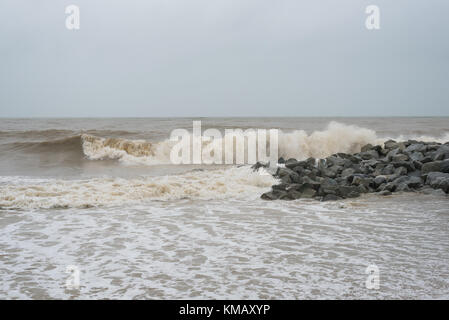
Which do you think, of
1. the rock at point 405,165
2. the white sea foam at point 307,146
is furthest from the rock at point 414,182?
the white sea foam at point 307,146

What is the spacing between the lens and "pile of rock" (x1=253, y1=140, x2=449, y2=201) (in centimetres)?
849

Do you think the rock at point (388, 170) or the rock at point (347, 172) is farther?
the rock at point (388, 170)

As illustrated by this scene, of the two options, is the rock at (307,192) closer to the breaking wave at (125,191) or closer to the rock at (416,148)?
the breaking wave at (125,191)

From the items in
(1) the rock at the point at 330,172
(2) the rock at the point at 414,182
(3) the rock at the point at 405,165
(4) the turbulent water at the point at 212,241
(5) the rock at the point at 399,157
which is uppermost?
(5) the rock at the point at 399,157

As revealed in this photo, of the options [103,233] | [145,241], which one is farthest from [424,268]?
[103,233]

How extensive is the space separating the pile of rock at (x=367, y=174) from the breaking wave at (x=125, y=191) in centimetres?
75

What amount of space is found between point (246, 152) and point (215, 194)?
791 centimetres

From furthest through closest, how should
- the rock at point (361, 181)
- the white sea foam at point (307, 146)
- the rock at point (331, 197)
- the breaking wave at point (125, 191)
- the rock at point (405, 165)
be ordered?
1. the white sea foam at point (307, 146)
2. the rock at point (405, 165)
3. the rock at point (361, 181)
4. the rock at point (331, 197)
5. the breaking wave at point (125, 191)

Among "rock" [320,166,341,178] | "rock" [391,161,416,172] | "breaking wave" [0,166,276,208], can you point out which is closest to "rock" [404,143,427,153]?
"rock" [391,161,416,172]

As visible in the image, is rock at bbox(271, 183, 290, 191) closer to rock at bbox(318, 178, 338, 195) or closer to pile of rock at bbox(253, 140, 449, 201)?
pile of rock at bbox(253, 140, 449, 201)

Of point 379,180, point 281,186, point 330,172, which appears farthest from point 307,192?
point 379,180

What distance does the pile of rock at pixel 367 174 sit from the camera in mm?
8492

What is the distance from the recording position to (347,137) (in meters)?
16.7
